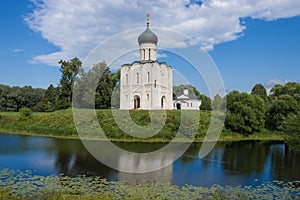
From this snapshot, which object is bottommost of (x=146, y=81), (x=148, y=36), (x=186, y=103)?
(x=186, y=103)

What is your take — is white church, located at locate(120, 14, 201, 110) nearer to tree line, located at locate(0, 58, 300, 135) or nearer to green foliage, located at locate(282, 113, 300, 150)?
tree line, located at locate(0, 58, 300, 135)

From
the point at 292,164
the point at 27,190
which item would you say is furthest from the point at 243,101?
the point at 27,190

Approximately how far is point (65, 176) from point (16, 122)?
67.8ft

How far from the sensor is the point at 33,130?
1036 inches

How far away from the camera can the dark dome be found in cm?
2975

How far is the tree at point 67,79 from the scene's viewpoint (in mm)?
38688

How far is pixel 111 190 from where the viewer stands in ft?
31.1

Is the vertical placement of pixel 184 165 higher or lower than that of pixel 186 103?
lower

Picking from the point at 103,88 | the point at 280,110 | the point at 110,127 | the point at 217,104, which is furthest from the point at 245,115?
the point at 103,88

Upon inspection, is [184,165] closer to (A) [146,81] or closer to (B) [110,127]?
(B) [110,127]

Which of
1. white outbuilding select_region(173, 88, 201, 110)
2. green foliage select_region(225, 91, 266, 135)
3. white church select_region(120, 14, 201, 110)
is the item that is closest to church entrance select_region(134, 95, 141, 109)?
white church select_region(120, 14, 201, 110)

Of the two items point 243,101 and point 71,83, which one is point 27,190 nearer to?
point 243,101

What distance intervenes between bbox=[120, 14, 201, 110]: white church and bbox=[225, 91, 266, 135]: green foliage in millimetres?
7141

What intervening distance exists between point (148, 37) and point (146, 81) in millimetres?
4563
